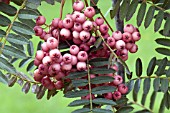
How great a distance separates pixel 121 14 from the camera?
736 millimetres

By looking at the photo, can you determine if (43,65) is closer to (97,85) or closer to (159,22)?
(97,85)

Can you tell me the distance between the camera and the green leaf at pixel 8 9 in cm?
69

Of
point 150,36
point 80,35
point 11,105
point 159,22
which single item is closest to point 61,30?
point 80,35

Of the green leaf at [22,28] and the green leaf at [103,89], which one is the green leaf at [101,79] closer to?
the green leaf at [103,89]

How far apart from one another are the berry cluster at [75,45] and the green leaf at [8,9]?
42 mm

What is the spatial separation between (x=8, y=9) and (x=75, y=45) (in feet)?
0.36

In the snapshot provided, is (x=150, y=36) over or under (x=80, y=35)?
over

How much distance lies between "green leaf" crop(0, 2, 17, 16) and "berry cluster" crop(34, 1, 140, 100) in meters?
0.04

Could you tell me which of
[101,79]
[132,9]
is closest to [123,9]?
[132,9]

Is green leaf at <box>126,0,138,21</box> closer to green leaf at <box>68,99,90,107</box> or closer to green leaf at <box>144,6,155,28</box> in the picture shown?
green leaf at <box>144,6,155,28</box>

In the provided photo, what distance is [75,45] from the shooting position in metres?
0.68

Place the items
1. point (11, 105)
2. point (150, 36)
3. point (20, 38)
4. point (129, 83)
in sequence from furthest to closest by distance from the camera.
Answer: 1. point (150, 36)
2. point (11, 105)
3. point (129, 83)
4. point (20, 38)

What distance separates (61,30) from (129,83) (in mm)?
234

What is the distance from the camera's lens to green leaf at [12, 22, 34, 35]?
0.67 meters
